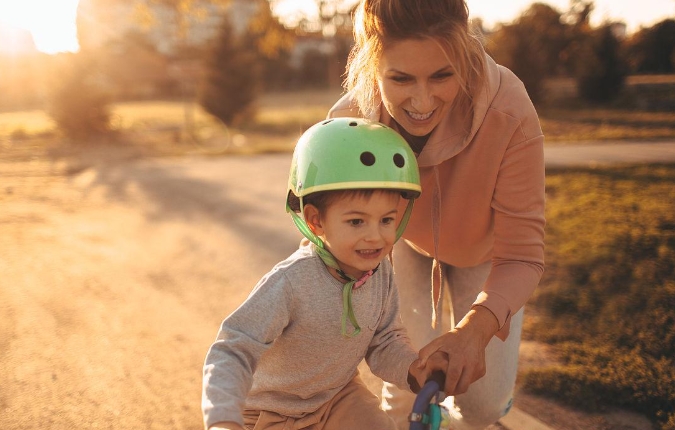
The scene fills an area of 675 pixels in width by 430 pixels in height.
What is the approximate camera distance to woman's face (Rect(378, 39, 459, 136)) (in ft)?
8.42

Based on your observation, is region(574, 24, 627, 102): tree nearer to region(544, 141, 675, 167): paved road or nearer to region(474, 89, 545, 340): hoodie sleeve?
region(544, 141, 675, 167): paved road

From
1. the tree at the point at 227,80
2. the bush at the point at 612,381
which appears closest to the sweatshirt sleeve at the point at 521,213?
the bush at the point at 612,381

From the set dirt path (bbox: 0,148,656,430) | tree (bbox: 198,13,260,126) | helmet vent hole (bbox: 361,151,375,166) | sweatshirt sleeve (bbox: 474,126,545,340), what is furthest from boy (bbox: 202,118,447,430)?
tree (bbox: 198,13,260,126)

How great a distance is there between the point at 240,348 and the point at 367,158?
0.77 meters

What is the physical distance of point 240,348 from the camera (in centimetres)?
214

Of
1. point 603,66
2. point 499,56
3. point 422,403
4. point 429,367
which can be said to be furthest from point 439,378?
point 603,66

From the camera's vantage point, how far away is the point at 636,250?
5.73 meters

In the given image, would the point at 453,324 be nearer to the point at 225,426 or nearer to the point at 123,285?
the point at 225,426

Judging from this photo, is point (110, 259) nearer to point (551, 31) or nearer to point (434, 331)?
point (434, 331)

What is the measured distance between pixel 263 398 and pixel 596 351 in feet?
8.67

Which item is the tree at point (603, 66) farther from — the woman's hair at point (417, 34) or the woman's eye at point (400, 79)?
the woman's eye at point (400, 79)

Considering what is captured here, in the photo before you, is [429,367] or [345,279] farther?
[345,279]

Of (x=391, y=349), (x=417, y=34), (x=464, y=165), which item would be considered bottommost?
(x=391, y=349)

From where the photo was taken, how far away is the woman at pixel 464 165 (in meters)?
2.53
